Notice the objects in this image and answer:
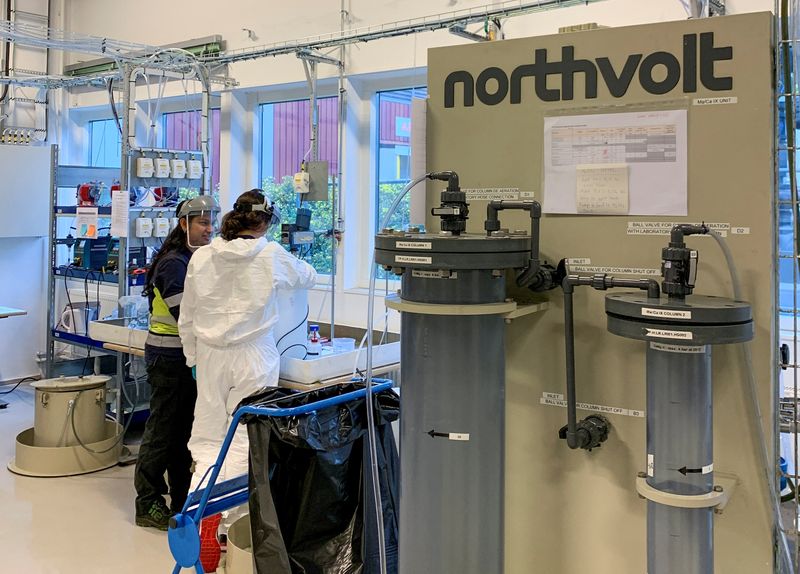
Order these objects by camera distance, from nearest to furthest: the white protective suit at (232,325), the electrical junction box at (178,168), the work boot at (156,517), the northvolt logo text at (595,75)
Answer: the northvolt logo text at (595,75) < the white protective suit at (232,325) < the work boot at (156,517) < the electrical junction box at (178,168)

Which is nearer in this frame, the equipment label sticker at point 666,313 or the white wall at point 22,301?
the equipment label sticker at point 666,313

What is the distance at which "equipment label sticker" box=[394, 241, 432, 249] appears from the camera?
1499 mm

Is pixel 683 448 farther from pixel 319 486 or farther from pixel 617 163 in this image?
pixel 319 486

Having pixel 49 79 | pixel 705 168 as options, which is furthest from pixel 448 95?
pixel 49 79

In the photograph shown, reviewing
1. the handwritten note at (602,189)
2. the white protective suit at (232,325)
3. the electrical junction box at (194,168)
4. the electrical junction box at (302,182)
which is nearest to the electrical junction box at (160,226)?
the electrical junction box at (194,168)

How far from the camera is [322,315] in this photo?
4340mm

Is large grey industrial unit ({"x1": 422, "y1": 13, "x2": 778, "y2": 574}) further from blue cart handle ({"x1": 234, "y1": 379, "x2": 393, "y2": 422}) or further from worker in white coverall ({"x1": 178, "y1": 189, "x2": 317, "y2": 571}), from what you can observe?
worker in white coverall ({"x1": 178, "y1": 189, "x2": 317, "y2": 571})

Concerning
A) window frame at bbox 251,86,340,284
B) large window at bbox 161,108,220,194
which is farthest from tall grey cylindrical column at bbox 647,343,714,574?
large window at bbox 161,108,220,194

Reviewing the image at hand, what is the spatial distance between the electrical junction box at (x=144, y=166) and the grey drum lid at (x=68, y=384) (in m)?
1.20

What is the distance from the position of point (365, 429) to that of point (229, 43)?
3348mm

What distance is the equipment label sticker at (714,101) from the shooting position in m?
1.55

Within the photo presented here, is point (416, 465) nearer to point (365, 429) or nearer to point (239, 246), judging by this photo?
point (365, 429)

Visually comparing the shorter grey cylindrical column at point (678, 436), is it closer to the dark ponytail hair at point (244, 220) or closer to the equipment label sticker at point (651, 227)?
the equipment label sticker at point (651, 227)

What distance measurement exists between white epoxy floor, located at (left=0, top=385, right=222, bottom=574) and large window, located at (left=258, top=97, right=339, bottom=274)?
5.38 ft
